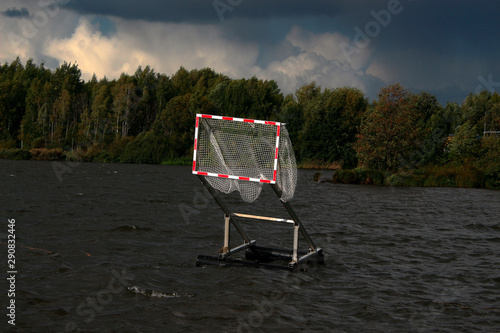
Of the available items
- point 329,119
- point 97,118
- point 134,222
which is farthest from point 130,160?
point 134,222

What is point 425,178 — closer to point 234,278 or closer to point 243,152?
point 243,152

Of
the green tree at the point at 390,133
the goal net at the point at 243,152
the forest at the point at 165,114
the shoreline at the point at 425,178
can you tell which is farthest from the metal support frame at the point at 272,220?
the forest at the point at 165,114

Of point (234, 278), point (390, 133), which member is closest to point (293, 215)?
point (234, 278)

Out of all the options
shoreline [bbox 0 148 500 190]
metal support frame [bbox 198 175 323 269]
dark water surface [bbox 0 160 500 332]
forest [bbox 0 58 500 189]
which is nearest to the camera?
dark water surface [bbox 0 160 500 332]

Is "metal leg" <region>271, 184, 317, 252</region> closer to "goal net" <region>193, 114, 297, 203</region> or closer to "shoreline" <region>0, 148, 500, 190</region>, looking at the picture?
"goal net" <region>193, 114, 297, 203</region>

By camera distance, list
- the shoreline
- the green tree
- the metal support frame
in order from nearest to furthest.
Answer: the metal support frame < the shoreline < the green tree

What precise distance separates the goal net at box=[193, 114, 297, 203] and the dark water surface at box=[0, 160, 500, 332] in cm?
244

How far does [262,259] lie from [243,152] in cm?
369

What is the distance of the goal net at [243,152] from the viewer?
1175 centimetres

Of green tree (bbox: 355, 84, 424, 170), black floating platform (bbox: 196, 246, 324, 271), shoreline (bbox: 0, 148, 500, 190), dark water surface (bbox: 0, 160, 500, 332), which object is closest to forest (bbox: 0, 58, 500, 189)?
green tree (bbox: 355, 84, 424, 170)

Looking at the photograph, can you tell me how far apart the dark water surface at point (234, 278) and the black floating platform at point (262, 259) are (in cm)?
22

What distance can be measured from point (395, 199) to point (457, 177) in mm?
18811

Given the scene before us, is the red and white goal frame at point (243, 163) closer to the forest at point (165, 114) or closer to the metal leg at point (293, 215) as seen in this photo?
the metal leg at point (293, 215)

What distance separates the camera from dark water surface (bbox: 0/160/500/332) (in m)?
9.30
